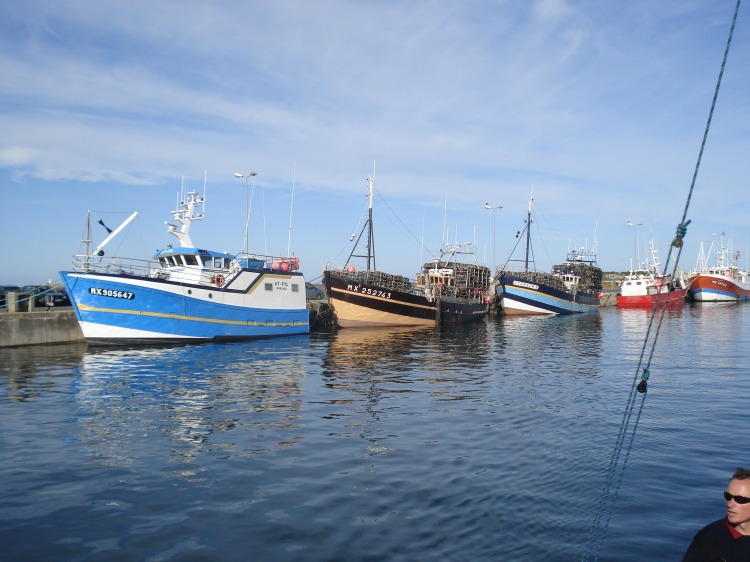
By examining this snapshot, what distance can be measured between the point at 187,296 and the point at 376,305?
16545 millimetres

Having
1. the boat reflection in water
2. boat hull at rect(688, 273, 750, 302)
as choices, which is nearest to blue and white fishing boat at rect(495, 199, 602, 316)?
boat hull at rect(688, 273, 750, 302)

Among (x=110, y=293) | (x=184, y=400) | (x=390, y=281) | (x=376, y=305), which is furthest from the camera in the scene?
(x=390, y=281)

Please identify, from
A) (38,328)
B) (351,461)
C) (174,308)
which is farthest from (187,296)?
(351,461)

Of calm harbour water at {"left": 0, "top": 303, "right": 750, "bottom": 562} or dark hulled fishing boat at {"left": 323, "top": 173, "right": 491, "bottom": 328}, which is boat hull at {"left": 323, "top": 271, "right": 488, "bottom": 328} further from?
calm harbour water at {"left": 0, "top": 303, "right": 750, "bottom": 562}

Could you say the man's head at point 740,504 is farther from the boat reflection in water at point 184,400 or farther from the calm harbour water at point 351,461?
the boat reflection in water at point 184,400

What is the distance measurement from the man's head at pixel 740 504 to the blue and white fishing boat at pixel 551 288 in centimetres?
5774

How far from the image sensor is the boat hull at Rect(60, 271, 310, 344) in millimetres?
28875

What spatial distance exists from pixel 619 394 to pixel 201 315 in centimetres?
2252

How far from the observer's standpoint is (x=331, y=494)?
9438mm

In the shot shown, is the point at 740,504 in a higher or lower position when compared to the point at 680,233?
lower

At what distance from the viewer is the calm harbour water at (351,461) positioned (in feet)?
25.8

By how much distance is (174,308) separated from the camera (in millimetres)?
30953

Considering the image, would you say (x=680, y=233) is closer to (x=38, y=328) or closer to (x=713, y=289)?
(x=38, y=328)

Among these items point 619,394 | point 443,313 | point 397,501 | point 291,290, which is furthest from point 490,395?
point 443,313
